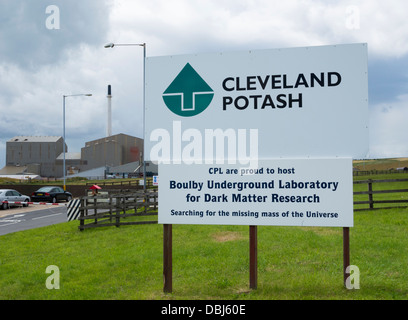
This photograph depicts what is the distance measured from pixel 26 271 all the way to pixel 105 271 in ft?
5.71

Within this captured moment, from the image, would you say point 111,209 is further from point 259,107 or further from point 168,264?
point 259,107

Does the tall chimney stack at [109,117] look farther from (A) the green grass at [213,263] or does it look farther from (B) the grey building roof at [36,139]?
(A) the green grass at [213,263]

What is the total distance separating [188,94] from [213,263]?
136 inches

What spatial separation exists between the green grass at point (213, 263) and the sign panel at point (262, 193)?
43.6 inches

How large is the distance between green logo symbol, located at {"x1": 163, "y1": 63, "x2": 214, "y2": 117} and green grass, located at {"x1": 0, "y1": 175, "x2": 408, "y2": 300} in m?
2.86

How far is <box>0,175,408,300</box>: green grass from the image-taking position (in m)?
5.82

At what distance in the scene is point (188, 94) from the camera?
20.2 ft

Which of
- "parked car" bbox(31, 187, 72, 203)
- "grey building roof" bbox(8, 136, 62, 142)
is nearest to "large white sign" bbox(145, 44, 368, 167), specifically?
"parked car" bbox(31, 187, 72, 203)

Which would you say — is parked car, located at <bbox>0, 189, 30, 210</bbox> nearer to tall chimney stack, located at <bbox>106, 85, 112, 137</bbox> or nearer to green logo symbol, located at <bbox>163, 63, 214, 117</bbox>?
green logo symbol, located at <bbox>163, 63, 214, 117</bbox>

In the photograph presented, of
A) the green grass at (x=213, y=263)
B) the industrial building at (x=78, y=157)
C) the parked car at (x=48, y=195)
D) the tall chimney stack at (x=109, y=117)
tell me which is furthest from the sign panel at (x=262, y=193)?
the tall chimney stack at (x=109, y=117)

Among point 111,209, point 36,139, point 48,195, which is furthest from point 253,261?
point 36,139

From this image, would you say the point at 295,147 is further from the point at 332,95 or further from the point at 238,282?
the point at 238,282

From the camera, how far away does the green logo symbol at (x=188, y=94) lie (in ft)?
20.0
